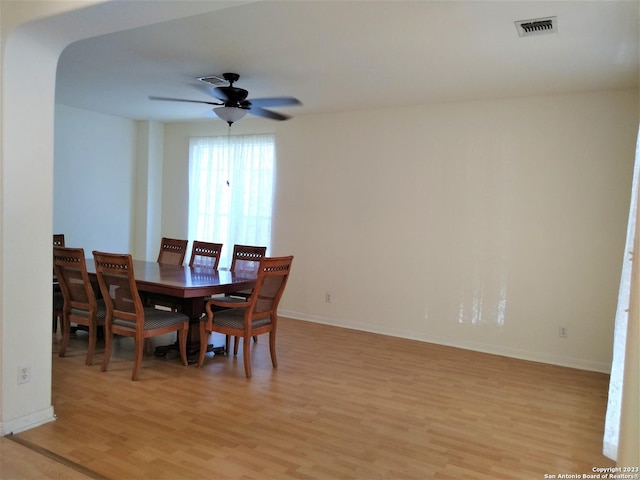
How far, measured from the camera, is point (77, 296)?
3949 millimetres

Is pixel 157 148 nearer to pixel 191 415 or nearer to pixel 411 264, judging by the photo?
pixel 411 264

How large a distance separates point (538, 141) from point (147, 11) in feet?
12.3

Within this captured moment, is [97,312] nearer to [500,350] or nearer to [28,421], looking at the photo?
[28,421]

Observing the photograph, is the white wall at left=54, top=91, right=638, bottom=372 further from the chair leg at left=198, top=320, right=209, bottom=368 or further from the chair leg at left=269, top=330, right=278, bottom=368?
the chair leg at left=198, top=320, right=209, bottom=368

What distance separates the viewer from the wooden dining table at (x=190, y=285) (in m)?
3.60

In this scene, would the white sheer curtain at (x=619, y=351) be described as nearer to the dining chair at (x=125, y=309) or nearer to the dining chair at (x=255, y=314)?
the dining chair at (x=255, y=314)

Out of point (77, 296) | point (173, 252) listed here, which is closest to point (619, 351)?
point (77, 296)

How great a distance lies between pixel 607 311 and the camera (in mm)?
4289

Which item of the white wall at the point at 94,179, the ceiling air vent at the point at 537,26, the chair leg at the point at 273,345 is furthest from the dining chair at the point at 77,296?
the ceiling air vent at the point at 537,26

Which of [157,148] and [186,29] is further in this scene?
[157,148]

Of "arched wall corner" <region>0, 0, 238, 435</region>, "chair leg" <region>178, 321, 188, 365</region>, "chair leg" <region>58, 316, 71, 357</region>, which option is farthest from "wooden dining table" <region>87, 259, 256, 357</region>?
"arched wall corner" <region>0, 0, 238, 435</region>

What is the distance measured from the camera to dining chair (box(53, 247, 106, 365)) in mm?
3732

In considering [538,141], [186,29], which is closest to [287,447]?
[186,29]

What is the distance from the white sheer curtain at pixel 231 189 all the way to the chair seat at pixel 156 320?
8.16ft
